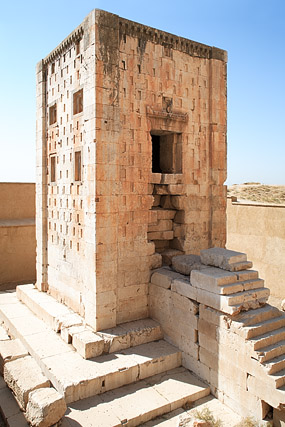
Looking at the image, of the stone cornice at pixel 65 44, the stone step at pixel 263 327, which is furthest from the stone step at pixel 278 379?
the stone cornice at pixel 65 44

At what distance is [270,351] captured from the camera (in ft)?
16.5

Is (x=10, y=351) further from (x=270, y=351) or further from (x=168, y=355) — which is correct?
(x=270, y=351)

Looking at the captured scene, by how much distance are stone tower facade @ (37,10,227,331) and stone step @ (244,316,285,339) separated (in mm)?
2585

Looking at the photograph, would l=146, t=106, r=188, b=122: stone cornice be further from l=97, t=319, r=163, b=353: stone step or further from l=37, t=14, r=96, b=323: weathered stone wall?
l=97, t=319, r=163, b=353: stone step

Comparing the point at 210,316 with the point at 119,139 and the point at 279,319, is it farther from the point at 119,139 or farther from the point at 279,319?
the point at 119,139

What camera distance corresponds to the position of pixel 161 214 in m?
7.81

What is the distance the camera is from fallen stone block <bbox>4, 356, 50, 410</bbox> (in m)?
5.13

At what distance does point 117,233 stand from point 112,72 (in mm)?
3055

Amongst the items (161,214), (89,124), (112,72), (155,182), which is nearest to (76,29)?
(112,72)

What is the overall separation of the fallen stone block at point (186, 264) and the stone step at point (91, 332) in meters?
1.20

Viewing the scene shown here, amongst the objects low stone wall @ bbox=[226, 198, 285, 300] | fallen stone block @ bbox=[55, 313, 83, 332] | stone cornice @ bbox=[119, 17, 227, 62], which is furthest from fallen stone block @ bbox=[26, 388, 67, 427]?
low stone wall @ bbox=[226, 198, 285, 300]

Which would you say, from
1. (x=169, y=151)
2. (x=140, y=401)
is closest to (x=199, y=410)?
(x=140, y=401)

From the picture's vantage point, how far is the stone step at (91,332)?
616 centimetres

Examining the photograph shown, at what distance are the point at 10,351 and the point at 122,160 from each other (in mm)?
4113
